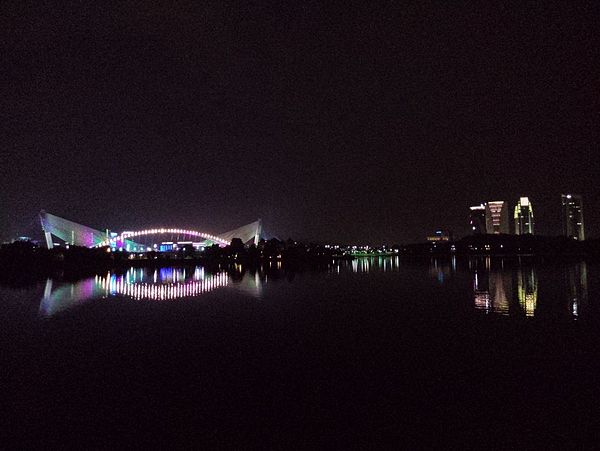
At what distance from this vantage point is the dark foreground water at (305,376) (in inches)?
216

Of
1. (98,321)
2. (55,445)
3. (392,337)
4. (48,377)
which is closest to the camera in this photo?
(55,445)

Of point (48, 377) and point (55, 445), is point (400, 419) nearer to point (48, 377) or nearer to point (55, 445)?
point (55, 445)

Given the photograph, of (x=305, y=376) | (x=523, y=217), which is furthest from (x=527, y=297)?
(x=523, y=217)

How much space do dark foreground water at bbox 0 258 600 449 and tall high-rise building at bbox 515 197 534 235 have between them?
12137 centimetres

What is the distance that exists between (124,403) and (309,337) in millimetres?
4972

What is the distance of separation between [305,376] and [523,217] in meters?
133

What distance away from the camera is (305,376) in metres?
7.64

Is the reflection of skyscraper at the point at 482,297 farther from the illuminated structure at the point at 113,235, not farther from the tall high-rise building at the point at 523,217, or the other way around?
the tall high-rise building at the point at 523,217

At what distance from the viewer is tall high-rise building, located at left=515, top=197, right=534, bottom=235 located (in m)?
125

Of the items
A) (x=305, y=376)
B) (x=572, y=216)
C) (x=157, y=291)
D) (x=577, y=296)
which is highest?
(x=572, y=216)

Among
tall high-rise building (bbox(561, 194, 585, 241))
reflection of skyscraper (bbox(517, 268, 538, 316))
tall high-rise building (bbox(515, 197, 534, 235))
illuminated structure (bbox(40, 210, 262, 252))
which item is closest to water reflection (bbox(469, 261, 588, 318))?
reflection of skyscraper (bbox(517, 268, 538, 316))

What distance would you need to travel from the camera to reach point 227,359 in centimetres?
888

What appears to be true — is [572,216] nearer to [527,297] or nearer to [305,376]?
[527,297]

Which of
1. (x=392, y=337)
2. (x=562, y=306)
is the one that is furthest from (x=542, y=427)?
(x=562, y=306)
